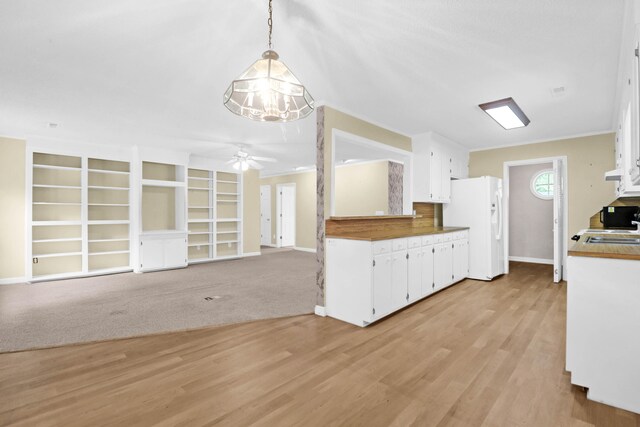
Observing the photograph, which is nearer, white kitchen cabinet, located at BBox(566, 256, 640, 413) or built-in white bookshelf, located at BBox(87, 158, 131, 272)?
white kitchen cabinet, located at BBox(566, 256, 640, 413)

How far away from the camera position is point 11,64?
2809 mm

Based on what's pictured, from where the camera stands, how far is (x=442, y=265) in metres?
4.58

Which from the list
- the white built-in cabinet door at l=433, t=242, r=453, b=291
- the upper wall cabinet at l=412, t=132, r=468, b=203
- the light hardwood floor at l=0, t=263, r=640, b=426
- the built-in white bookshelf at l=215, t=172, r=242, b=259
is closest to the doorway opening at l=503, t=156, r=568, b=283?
the upper wall cabinet at l=412, t=132, r=468, b=203

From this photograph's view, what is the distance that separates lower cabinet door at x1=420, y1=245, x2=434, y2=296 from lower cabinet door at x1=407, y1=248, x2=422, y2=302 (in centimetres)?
9

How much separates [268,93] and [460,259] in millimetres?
4369

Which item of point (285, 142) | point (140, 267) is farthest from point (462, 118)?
point (140, 267)

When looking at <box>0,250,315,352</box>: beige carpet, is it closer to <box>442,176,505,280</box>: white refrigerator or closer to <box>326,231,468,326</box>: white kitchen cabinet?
<box>326,231,468,326</box>: white kitchen cabinet

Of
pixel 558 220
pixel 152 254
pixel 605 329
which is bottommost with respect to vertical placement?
pixel 152 254

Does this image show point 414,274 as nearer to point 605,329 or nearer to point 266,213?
point 605,329

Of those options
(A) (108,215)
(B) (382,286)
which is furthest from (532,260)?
(A) (108,215)

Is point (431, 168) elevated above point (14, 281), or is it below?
above

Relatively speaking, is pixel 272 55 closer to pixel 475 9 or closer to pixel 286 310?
pixel 475 9

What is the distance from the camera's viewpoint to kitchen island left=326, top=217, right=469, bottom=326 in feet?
10.7

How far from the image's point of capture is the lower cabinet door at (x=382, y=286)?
3.27 meters
